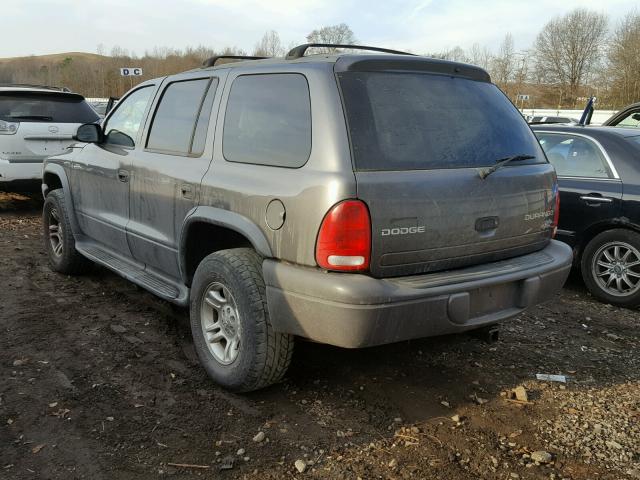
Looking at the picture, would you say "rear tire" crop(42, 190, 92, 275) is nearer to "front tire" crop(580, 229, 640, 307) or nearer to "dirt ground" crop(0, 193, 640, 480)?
"dirt ground" crop(0, 193, 640, 480)

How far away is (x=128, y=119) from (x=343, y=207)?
2.61 metres

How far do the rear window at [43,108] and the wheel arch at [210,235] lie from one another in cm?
535

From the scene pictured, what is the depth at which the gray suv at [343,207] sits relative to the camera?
2572 millimetres

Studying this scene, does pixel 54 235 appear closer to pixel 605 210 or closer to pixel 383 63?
pixel 383 63

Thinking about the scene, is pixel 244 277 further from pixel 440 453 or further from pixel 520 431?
pixel 520 431

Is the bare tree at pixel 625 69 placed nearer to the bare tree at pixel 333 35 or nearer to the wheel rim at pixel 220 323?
the bare tree at pixel 333 35

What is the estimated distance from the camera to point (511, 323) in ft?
14.4

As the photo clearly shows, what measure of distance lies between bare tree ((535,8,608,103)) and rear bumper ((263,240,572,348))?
7458cm

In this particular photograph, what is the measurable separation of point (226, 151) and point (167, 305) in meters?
1.88

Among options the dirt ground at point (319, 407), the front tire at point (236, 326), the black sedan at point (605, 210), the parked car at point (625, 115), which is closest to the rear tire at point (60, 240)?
the dirt ground at point (319, 407)

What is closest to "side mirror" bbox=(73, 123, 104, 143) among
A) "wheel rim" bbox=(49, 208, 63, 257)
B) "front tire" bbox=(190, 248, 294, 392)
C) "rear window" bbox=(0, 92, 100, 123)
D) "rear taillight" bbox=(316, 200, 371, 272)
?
"wheel rim" bbox=(49, 208, 63, 257)

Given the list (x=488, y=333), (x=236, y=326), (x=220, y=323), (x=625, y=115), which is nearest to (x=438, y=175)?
(x=488, y=333)

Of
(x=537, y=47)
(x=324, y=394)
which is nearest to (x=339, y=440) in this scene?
(x=324, y=394)

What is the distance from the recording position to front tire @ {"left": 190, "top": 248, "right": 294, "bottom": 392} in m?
2.89
